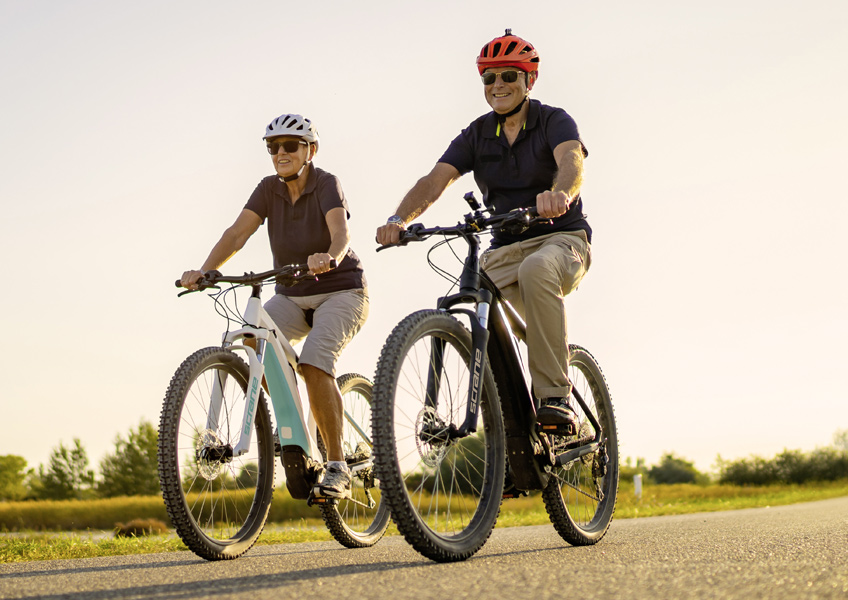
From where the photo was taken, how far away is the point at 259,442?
16.9 ft

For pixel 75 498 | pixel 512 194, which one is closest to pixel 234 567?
pixel 512 194

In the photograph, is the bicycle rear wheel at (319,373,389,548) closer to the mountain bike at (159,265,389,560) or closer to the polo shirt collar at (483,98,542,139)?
the mountain bike at (159,265,389,560)

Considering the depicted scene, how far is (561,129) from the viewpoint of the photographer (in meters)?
4.86

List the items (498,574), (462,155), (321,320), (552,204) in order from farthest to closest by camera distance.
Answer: (321,320) → (462,155) → (552,204) → (498,574)

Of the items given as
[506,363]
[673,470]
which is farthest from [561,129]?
[673,470]

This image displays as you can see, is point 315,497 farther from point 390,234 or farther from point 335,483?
point 390,234

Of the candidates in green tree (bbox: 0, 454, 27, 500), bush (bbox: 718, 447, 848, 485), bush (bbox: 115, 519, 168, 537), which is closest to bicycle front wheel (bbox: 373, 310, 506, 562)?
bush (bbox: 115, 519, 168, 537)

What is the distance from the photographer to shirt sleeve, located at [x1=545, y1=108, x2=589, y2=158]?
482 cm

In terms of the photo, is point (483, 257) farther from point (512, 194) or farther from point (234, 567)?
point (234, 567)

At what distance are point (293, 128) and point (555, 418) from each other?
265cm

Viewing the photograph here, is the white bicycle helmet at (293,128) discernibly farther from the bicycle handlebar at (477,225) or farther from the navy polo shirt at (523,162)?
the bicycle handlebar at (477,225)

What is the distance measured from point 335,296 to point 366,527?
1699 millimetres

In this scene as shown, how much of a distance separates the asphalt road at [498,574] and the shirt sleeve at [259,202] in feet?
7.36

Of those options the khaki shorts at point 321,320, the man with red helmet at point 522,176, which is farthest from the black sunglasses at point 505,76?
the khaki shorts at point 321,320
